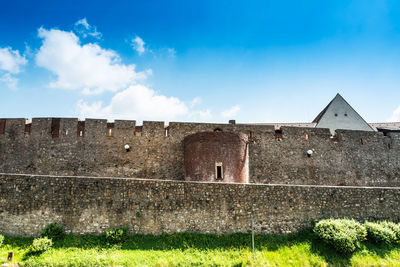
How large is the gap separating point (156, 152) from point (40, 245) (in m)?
9.03

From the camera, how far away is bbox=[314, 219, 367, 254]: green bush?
11.8 m

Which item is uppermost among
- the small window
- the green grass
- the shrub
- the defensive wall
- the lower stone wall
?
the defensive wall

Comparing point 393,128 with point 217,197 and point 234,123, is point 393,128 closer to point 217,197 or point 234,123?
point 234,123

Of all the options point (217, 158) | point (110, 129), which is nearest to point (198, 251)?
point (217, 158)

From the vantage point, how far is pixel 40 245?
36.3 ft

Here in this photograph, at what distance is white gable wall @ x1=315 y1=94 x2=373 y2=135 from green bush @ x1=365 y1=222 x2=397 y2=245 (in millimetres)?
12704

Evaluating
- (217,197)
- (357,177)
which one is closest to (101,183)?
(217,197)

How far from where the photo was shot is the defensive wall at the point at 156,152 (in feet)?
61.0

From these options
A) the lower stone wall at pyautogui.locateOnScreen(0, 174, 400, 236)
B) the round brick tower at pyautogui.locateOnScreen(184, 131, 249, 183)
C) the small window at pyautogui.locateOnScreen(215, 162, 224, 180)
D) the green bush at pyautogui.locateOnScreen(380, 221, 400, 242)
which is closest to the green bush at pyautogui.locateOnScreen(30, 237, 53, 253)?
the lower stone wall at pyautogui.locateOnScreen(0, 174, 400, 236)

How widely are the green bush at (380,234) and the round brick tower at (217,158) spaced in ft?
19.9

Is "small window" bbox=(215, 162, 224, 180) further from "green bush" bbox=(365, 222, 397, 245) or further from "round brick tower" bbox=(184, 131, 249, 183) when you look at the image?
"green bush" bbox=(365, 222, 397, 245)

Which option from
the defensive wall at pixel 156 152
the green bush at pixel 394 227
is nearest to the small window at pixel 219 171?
the defensive wall at pixel 156 152

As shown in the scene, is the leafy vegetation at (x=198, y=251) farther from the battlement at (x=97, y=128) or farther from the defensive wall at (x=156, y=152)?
the battlement at (x=97, y=128)

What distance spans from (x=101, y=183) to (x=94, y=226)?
65.5 inches
